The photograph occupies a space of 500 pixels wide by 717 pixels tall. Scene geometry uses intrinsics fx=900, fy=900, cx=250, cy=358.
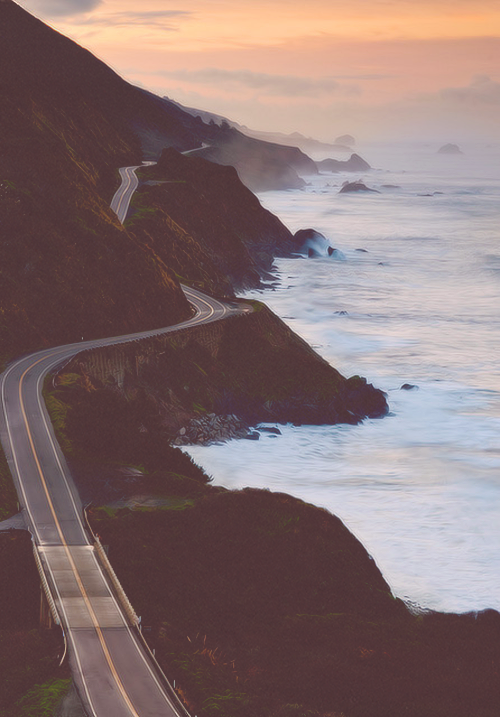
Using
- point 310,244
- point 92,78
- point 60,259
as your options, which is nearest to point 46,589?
point 60,259

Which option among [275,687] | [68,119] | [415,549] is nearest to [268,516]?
[415,549]

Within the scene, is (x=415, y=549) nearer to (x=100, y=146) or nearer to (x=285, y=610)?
(x=285, y=610)

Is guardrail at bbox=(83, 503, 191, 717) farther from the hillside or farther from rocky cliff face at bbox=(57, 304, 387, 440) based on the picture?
the hillside

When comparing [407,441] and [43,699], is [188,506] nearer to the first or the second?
[43,699]

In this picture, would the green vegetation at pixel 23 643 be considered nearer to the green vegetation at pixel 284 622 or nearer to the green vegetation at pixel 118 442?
the green vegetation at pixel 284 622

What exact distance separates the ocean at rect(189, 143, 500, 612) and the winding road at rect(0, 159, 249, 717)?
892 cm

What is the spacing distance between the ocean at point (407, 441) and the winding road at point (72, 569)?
8.92 metres

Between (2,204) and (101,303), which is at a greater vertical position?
(2,204)

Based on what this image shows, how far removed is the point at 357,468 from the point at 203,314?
18.4 meters

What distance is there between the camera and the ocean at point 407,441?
35.9 meters

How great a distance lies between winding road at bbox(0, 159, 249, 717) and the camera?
72.0 feet

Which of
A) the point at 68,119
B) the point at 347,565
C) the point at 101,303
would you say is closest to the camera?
the point at 347,565

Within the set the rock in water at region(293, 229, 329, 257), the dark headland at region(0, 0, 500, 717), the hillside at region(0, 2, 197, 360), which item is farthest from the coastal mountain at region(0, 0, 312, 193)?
the dark headland at region(0, 0, 500, 717)

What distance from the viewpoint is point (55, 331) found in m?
51.3
